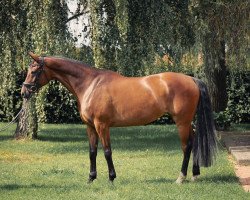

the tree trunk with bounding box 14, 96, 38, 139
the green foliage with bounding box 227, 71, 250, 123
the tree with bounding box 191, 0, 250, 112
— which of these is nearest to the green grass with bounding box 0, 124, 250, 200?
the tree trunk with bounding box 14, 96, 38, 139

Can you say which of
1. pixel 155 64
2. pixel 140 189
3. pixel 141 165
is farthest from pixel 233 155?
pixel 140 189

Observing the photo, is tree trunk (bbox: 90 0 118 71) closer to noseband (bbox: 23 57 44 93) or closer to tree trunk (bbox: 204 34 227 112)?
tree trunk (bbox: 204 34 227 112)

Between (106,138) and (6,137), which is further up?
(106,138)

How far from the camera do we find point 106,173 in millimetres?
10273

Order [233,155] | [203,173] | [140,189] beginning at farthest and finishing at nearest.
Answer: [233,155] < [203,173] < [140,189]

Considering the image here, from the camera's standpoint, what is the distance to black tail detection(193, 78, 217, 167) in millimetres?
9039

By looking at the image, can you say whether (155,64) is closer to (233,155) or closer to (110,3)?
(110,3)

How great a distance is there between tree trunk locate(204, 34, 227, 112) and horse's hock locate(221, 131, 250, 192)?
184 cm

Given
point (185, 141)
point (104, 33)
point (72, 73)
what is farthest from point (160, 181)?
point (104, 33)

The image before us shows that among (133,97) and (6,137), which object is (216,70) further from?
(133,97)

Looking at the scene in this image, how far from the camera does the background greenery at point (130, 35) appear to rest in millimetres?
13445

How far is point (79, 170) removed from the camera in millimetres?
10656

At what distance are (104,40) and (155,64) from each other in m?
1.53

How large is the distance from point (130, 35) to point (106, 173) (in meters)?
5.10
